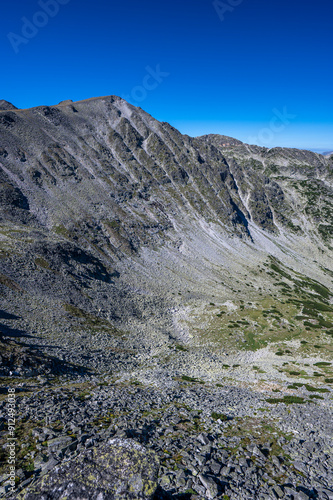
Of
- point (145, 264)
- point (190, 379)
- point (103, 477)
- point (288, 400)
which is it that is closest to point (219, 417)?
point (288, 400)

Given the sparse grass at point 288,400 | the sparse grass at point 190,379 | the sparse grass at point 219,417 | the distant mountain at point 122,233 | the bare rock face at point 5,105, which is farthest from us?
the bare rock face at point 5,105

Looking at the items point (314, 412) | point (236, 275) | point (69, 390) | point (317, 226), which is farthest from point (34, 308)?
point (317, 226)

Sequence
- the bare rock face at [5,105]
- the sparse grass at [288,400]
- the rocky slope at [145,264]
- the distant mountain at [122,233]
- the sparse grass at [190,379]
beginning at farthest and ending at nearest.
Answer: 1. the bare rock face at [5,105]
2. the distant mountain at [122,233]
3. the rocky slope at [145,264]
4. the sparse grass at [190,379]
5. the sparse grass at [288,400]

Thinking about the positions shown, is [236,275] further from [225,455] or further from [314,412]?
[225,455]

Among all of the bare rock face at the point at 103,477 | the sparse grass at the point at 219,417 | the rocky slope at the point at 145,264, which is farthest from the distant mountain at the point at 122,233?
the bare rock face at the point at 103,477

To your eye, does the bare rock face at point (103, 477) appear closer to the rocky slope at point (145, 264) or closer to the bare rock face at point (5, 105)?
the rocky slope at point (145, 264)

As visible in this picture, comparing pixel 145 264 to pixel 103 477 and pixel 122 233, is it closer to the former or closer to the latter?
pixel 122 233
